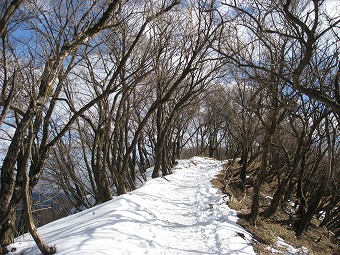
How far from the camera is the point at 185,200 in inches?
445

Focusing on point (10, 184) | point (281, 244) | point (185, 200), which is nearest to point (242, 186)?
point (185, 200)

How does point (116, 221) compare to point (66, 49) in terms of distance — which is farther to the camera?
point (116, 221)

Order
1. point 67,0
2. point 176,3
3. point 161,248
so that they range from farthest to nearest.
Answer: point 176,3, point 67,0, point 161,248

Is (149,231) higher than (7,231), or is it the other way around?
(7,231)

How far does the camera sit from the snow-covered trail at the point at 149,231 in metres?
5.49

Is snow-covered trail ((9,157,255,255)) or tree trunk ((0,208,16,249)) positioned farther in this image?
tree trunk ((0,208,16,249))

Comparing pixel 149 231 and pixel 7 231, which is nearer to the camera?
pixel 7 231

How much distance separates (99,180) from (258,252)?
25.4ft

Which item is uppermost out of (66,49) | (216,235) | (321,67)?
(321,67)

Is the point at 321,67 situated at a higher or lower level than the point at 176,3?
lower

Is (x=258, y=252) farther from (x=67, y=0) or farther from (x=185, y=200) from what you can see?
(x=67, y=0)

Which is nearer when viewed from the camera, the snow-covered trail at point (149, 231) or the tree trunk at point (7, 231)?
the snow-covered trail at point (149, 231)

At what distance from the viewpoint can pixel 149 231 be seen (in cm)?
675

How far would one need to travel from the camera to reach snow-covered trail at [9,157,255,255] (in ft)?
18.0
